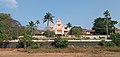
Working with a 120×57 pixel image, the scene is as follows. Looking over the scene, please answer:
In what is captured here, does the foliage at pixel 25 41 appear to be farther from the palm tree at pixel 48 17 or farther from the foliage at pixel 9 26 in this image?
the palm tree at pixel 48 17

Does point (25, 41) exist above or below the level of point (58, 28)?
below

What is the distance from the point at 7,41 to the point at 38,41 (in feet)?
22.3

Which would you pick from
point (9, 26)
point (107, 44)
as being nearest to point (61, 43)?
point (107, 44)

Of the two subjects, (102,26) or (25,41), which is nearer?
(25,41)

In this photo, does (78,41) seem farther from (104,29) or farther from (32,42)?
(104,29)

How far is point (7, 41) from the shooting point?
57.5m

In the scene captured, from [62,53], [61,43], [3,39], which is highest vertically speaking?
[3,39]

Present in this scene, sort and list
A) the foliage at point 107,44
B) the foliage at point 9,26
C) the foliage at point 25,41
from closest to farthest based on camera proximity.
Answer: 1. the foliage at point 25,41
2. the foliage at point 107,44
3. the foliage at point 9,26

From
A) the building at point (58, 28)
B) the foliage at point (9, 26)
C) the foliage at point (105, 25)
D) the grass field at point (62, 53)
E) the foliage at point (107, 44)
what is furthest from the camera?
the building at point (58, 28)

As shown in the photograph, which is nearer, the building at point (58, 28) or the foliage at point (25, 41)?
the foliage at point (25, 41)

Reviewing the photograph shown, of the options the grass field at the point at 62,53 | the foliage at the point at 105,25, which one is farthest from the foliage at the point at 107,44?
the foliage at the point at 105,25

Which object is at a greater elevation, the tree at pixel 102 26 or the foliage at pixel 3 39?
the tree at pixel 102 26

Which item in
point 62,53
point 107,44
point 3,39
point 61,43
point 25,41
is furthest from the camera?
point 107,44

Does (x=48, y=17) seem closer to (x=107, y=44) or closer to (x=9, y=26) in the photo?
(x=9, y=26)
